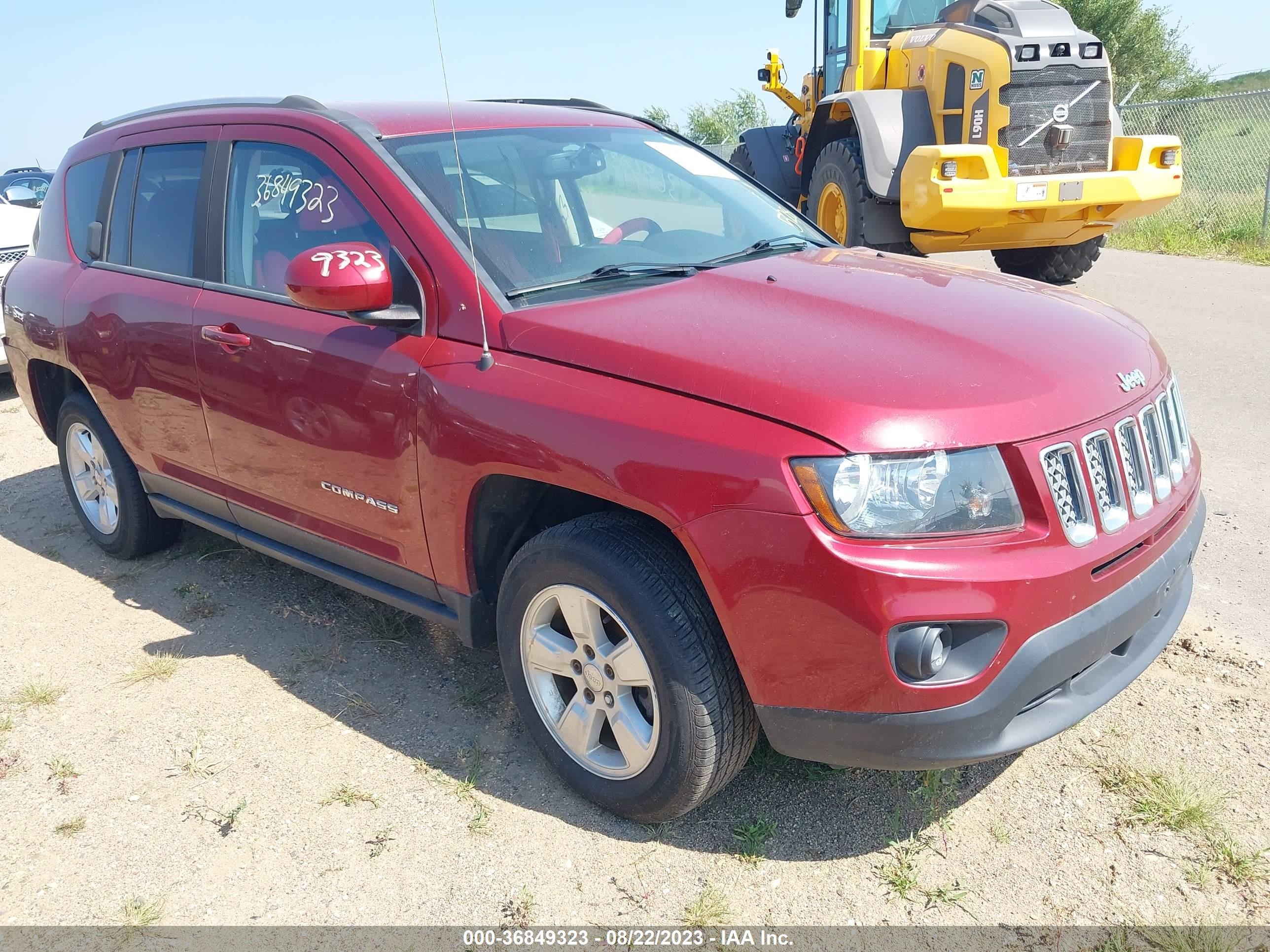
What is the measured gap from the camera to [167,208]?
3.94 m

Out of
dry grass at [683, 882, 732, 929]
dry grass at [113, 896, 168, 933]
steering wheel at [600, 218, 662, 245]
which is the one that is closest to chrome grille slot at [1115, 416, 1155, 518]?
dry grass at [683, 882, 732, 929]

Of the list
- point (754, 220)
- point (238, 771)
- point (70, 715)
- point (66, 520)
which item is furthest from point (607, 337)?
point (66, 520)

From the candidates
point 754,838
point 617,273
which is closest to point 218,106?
point 617,273

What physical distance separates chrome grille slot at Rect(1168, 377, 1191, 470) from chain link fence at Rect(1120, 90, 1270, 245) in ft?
32.5

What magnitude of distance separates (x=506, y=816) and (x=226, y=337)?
1.88 metres

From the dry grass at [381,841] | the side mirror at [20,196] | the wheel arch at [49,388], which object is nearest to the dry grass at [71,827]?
the dry grass at [381,841]

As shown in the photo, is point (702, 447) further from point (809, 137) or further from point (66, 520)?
point (809, 137)

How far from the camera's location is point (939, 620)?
2145 millimetres

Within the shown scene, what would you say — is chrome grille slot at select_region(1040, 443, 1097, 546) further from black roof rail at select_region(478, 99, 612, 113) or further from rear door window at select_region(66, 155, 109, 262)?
rear door window at select_region(66, 155, 109, 262)

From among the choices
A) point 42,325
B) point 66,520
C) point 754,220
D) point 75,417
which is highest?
point 754,220

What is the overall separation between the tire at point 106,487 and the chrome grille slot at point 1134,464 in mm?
3846

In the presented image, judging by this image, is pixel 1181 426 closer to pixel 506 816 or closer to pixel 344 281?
pixel 506 816

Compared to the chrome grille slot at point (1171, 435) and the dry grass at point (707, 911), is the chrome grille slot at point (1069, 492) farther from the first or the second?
the dry grass at point (707, 911)

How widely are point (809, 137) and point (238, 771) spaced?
8289 mm
